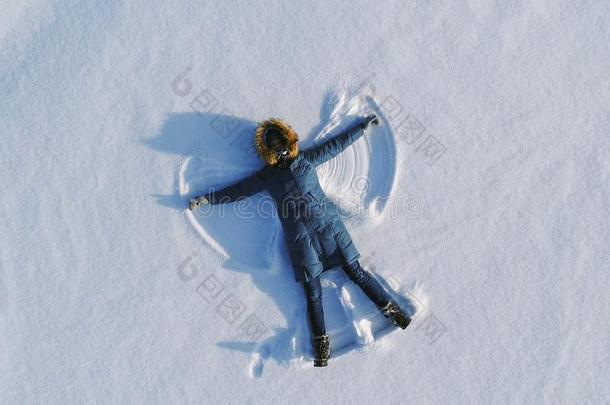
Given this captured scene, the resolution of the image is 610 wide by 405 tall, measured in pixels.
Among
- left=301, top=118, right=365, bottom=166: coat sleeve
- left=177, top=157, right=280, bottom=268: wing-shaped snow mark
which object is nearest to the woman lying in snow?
left=301, top=118, right=365, bottom=166: coat sleeve

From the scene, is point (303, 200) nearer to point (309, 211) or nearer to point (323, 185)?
point (309, 211)

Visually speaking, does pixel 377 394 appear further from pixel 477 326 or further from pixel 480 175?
pixel 480 175

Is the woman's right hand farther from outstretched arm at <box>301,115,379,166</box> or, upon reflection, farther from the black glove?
the black glove

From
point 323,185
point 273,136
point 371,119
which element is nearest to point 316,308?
point 323,185

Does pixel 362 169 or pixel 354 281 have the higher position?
pixel 362 169

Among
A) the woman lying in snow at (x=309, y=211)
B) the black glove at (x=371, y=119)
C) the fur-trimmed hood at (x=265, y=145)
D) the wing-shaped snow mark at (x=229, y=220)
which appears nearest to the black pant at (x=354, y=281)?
the woman lying in snow at (x=309, y=211)

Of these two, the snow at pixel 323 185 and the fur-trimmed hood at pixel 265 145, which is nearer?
the fur-trimmed hood at pixel 265 145

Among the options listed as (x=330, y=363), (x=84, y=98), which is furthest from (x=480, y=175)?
(x=84, y=98)

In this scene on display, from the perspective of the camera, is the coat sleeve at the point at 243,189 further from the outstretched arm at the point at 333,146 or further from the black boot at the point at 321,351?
the black boot at the point at 321,351
